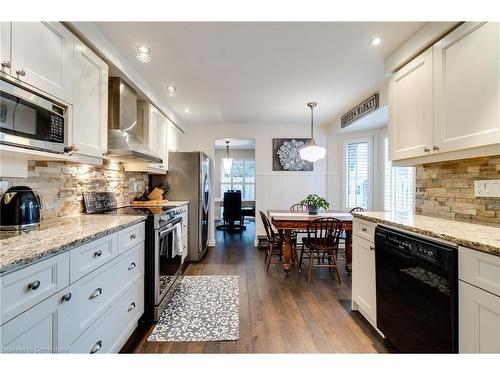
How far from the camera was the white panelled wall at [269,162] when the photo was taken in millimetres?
4926

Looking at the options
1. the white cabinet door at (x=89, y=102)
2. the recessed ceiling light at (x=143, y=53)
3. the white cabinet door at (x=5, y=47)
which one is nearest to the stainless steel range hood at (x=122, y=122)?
the white cabinet door at (x=89, y=102)

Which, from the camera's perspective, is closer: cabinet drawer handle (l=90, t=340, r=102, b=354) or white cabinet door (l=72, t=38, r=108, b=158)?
cabinet drawer handle (l=90, t=340, r=102, b=354)

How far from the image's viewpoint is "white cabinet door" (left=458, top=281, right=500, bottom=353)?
1.00 meters

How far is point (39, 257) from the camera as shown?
0.95 metres

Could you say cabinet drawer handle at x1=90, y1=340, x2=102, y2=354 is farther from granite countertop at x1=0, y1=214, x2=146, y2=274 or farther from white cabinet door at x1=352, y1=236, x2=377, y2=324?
white cabinet door at x1=352, y1=236, x2=377, y2=324

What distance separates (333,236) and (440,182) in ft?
4.80

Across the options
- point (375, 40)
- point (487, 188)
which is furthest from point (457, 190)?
point (375, 40)

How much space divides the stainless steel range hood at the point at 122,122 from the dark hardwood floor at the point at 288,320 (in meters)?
1.54

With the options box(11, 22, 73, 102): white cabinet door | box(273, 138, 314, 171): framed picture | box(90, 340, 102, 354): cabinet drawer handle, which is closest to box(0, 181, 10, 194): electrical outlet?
box(11, 22, 73, 102): white cabinet door

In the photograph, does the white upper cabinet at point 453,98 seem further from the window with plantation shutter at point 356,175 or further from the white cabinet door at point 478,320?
the window with plantation shutter at point 356,175

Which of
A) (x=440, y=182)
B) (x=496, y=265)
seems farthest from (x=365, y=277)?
(x=496, y=265)

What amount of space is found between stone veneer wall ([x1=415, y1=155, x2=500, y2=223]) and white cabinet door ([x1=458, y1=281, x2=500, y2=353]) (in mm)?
793

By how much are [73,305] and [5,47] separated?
1293 millimetres

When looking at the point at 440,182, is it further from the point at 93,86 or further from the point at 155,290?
the point at 93,86
